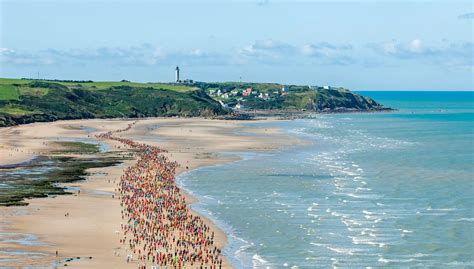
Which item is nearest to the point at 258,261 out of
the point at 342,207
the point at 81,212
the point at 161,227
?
the point at 161,227

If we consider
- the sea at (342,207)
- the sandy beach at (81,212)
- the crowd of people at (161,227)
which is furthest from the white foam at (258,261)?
the crowd of people at (161,227)

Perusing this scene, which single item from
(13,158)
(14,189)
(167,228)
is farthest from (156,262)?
(13,158)

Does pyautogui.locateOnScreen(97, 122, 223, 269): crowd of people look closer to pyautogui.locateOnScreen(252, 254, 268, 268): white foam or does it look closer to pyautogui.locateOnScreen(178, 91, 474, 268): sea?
pyautogui.locateOnScreen(178, 91, 474, 268): sea

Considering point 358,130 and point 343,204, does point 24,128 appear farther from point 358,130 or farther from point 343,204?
point 343,204

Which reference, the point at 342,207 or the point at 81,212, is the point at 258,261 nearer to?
the point at 342,207

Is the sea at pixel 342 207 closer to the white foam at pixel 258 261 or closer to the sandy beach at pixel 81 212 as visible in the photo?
A: the white foam at pixel 258 261
